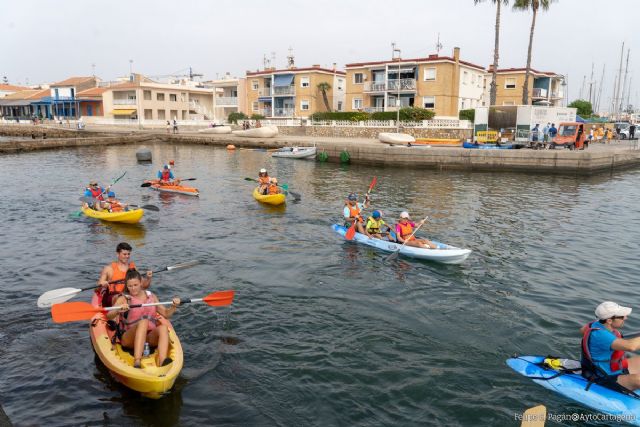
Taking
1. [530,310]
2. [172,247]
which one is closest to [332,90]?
[172,247]

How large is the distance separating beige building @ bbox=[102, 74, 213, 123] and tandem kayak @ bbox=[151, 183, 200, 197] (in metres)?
43.4

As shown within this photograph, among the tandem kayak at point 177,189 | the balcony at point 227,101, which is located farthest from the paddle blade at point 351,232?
the balcony at point 227,101

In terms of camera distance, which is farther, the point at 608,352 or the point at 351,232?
the point at 351,232

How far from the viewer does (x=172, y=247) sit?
49.3 ft

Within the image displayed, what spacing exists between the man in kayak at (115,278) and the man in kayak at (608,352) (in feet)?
23.0

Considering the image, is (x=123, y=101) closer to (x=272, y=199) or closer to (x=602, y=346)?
(x=272, y=199)

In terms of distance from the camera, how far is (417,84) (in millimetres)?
48312

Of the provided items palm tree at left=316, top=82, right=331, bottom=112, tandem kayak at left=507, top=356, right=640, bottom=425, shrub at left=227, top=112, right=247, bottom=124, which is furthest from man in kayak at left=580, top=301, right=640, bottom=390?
shrub at left=227, top=112, right=247, bottom=124

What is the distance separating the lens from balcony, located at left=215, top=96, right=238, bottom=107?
225 ft

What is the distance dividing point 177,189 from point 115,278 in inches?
594

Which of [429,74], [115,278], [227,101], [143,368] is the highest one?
[429,74]

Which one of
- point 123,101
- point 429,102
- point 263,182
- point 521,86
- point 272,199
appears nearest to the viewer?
point 272,199

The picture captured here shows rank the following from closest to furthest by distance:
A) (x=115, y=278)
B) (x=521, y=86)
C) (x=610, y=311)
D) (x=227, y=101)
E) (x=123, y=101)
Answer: (x=610, y=311)
(x=115, y=278)
(x=521, y=86)
(x=123, y=101)
(x=227, y=101)

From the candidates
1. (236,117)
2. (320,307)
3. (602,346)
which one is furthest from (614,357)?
(236,117)
